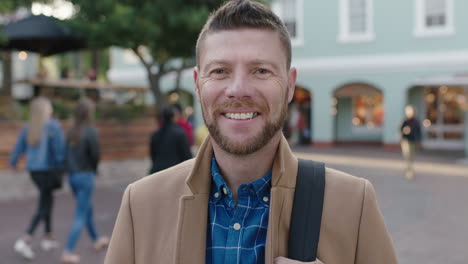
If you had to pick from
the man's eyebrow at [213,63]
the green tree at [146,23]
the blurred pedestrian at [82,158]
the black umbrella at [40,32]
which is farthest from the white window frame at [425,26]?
the man's eyebrow at [213,63]

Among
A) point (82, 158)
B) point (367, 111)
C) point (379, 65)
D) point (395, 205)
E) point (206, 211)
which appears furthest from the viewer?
point (367, 111)

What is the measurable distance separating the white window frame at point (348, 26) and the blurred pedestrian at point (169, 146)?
15.9 metres

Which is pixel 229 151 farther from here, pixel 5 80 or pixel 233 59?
pixel 5 80

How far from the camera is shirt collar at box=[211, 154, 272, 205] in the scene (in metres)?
1.61

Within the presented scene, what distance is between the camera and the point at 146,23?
11.4 meters

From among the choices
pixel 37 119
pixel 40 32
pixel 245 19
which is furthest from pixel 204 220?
pixel 40 32

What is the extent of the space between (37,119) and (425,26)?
55.3ft

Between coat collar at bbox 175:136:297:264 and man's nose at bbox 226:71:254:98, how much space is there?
234 millimetres

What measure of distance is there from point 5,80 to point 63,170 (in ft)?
35.2

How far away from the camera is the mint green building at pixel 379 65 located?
63.0ft

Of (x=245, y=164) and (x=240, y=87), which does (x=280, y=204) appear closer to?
(x=245, y=164)

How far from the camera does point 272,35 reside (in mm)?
1560

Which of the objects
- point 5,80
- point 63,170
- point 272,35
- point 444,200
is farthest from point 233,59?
point 5,80

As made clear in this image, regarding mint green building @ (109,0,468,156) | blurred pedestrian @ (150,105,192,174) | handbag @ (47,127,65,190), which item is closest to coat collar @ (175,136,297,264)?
blurred pedestrian @ (150,105,192,174)
